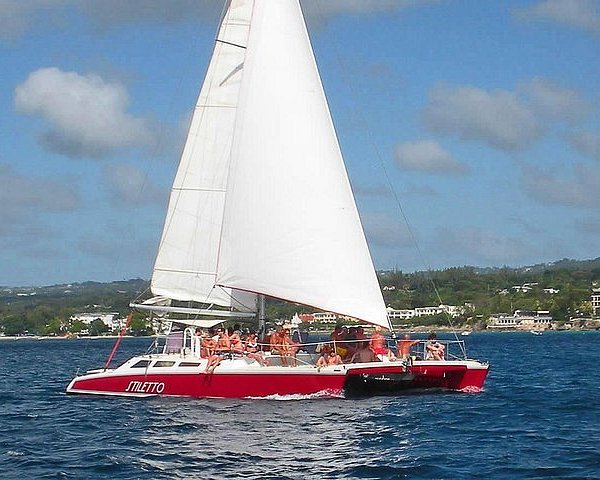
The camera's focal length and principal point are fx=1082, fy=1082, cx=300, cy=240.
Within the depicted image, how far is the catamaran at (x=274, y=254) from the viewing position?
30.0m

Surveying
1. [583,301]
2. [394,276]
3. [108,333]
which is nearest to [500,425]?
[394,276]

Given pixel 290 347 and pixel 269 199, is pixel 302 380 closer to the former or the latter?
pixel 290 347

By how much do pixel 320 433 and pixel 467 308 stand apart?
16274cm

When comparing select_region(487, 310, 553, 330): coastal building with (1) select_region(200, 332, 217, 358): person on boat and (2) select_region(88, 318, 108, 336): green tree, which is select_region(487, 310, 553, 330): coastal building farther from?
(1) select_region(200, 332, 217, 358): person on boat

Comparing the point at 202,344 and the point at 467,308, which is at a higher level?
the point at 467,308

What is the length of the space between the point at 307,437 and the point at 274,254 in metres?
8.90

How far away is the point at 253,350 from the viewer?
30266mm

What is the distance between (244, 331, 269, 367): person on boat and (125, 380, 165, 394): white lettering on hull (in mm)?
2622

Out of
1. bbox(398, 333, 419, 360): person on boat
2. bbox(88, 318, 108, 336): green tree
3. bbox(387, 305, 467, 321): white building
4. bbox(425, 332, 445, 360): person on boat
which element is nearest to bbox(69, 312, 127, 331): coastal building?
bbox(88, 318, 108, 336): green tree

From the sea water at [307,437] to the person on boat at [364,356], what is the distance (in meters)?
1.11

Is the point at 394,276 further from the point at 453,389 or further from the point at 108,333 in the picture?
the point at 453,389

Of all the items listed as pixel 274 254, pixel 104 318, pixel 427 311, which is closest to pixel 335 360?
pixel 274 254

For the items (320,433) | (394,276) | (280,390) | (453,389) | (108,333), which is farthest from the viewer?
(108,333)

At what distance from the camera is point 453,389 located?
104ft
